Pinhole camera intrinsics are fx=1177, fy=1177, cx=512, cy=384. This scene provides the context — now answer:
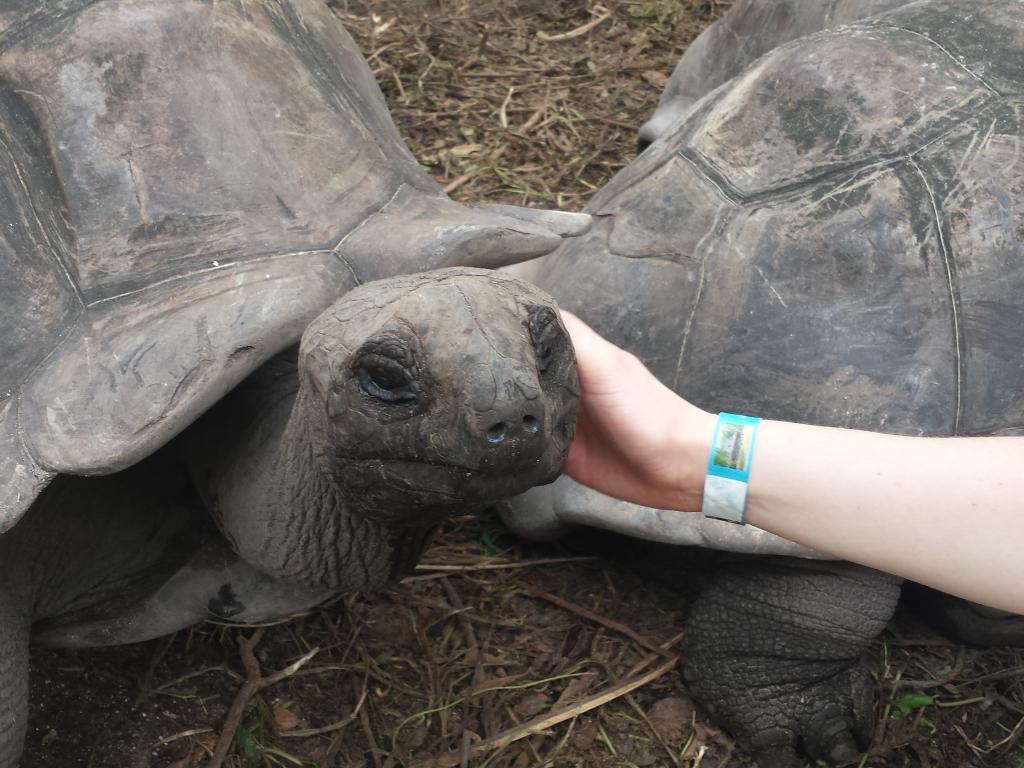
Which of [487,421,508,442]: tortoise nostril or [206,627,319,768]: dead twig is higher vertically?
[487,421,508,442]: tortoise nostril

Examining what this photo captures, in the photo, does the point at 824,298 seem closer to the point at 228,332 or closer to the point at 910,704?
the point at 910,704

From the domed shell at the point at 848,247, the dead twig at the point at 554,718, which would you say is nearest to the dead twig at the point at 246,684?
the dead twig at the point at 554,718

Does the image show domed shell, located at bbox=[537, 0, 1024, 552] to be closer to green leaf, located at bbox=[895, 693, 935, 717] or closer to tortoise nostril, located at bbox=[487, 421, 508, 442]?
green leaf, located at bbox=[895, 693, 935, 717]

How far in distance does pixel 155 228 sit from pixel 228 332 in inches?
8.8

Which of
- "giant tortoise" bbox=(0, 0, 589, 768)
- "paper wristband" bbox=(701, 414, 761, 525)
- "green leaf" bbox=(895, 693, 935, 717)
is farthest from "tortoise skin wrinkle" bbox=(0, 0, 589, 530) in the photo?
"green leaf" bbox=(895, 693, 935, 717)

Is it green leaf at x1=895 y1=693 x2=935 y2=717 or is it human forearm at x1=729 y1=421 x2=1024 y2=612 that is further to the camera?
green leaf at x1=895 y1=693 x2=935 y2=717

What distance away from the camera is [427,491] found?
1.43m

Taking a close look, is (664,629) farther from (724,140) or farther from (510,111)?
(510,111)

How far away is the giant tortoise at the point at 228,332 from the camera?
54.8 inches

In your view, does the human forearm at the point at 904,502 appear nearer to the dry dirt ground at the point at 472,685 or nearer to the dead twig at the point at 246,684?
the dry dirt ground at the point at 472,685

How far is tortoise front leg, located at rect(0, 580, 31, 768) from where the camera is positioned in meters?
1.83

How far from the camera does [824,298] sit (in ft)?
7.14

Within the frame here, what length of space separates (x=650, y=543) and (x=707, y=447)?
0.80 meters

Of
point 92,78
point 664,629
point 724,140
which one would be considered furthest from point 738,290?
point 92,78
